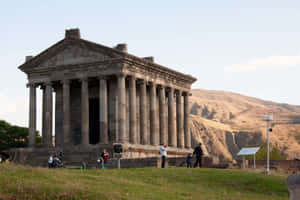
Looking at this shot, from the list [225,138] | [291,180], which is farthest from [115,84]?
[225,138]

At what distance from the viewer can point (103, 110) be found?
180ft

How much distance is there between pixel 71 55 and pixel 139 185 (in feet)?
108

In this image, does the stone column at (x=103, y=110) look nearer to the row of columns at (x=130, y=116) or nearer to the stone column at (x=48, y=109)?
the row of columns at (x=130, y=116)

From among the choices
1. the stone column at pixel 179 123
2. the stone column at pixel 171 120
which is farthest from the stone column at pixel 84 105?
the stone column at pixel 179 123

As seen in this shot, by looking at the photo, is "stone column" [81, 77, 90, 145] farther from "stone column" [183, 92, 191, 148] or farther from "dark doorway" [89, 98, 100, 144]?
"stone column" [183, 92, 191, 148]

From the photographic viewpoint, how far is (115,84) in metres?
57.6

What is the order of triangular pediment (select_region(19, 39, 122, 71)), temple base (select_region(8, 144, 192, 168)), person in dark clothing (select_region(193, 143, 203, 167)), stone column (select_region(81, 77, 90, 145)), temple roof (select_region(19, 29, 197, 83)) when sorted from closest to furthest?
person in dark clothing (select_region(193, 143, 203, 167)) → temple base (select_region(8, 144, 192, 168)) → temple roof (select_region(19, 29, 197, 83)) → triangular pediment (select_region(19, 39, 122, 71)) → stone column (select_region(81, 77, 90, 145))

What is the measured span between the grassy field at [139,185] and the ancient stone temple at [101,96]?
758 inches

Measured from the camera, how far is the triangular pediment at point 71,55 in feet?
181

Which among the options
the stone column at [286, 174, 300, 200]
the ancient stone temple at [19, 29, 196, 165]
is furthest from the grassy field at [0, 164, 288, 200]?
the ancient stone temple at [19, 29, 196, 165]

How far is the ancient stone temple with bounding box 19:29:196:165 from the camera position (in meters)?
54.7

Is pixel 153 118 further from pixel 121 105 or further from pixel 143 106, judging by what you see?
pixel 121 105

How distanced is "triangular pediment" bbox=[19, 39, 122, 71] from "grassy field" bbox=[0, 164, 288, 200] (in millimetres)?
22961

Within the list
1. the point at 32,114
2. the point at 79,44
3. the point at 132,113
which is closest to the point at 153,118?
the point at 132,113
